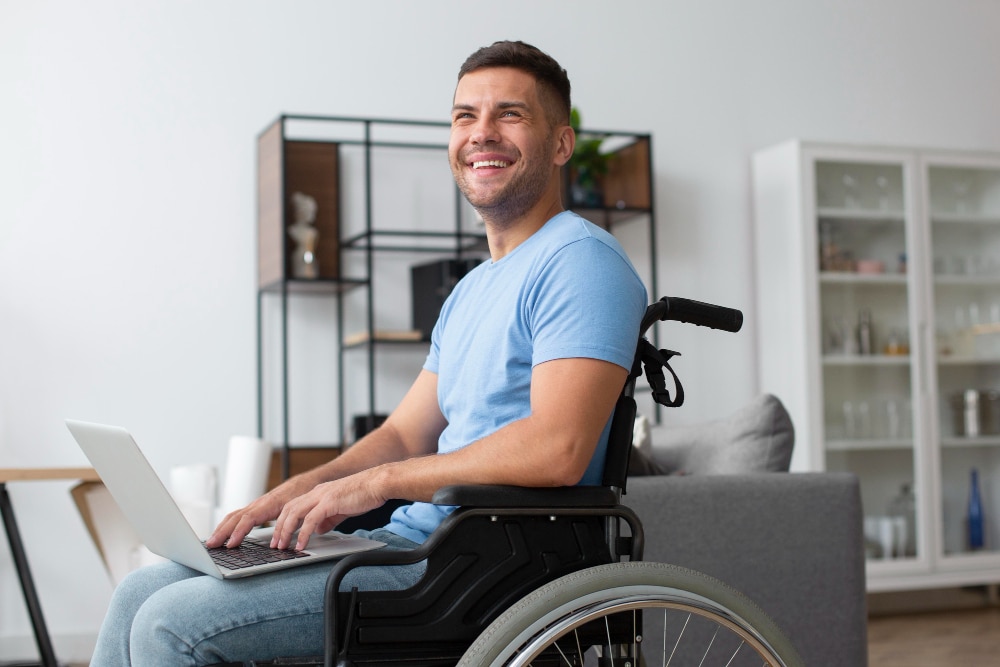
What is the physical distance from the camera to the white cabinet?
14.6 ft

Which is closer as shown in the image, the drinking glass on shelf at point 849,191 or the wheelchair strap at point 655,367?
the wheelchair strap at point 655,367

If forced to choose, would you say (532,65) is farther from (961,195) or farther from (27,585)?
(961,195)

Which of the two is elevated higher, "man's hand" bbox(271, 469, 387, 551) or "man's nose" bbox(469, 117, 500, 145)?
"man's nose" bbox(469, 117, 500, 145)

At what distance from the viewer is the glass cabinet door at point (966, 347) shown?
4.71m

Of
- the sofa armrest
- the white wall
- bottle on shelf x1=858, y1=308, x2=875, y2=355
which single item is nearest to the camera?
the sofa armrest

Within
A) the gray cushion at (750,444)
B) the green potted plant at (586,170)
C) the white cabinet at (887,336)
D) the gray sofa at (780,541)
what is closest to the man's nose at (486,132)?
the gray sofa at (780,541)

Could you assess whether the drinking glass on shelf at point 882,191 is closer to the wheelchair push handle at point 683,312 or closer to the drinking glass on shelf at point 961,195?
the drinking glass on shelf at point 961,195

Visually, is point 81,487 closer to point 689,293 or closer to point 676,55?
point 689,293

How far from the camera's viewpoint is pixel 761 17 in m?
4.86

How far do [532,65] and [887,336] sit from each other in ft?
11.2

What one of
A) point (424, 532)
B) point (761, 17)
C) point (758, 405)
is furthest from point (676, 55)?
point (424, 532)

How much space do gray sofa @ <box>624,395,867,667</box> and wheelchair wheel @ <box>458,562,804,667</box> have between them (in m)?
1.03

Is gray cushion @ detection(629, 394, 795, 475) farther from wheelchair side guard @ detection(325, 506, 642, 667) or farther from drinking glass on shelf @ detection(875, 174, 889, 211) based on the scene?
drinking glass on shelf @ detection(875, 174, 889, 211)

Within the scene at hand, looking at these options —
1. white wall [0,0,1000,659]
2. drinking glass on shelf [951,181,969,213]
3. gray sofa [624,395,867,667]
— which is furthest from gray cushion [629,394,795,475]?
drinking glass on shelf [951,181,969,213]
